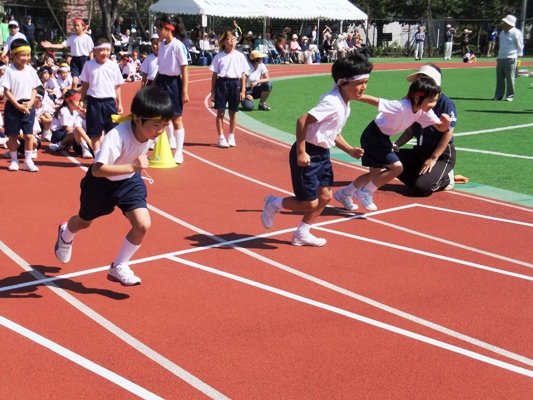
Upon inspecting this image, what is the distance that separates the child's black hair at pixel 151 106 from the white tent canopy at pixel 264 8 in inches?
1162

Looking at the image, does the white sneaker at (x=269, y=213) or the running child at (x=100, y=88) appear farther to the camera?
the running child at (x=100, y=88)

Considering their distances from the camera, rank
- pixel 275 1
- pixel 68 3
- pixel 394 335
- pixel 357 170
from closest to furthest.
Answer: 1. pixel 394 335
2. pixel 357 170
3. pixel 275 1
4. pixel 68 3

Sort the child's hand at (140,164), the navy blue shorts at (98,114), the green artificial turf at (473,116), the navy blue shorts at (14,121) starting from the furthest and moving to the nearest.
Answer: the green artificial turf at (473,116), the navy blue shorts at (98,114), the navy blue shorts at (14,121), the child's hand at (140,164)

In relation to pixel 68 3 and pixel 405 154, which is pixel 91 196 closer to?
pixel 405 154

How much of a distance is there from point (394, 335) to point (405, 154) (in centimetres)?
533

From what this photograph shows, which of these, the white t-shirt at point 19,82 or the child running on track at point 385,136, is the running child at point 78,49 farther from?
the child running on track at point 385,136

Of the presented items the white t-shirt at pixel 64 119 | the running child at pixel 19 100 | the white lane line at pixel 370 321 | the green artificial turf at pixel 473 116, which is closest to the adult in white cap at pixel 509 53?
the green artificial turf at pixel 473 116

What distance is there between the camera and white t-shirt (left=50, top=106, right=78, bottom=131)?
1281 centimetres

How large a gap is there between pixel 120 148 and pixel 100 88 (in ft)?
18.2

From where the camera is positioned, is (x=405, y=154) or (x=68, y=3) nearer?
(x=405, y=154)

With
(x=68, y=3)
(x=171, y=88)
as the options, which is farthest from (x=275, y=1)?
(x=171, y=88)

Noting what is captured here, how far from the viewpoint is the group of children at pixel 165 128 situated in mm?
5836

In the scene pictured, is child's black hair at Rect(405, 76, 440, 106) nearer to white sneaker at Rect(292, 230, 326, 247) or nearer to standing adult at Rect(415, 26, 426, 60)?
white sneaker at Rect(292, 230, 326, 247)

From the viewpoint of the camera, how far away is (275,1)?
39.1m
